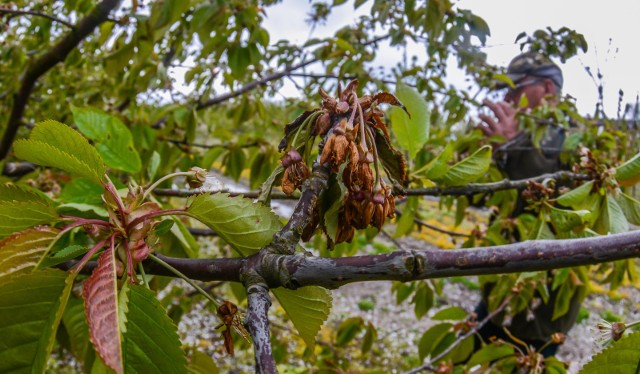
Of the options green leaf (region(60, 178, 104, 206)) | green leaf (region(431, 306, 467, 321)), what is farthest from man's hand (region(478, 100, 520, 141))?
green leaf (region(60, 178, 104, 206))

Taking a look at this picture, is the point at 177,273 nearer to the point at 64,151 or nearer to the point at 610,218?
the point at 64,151

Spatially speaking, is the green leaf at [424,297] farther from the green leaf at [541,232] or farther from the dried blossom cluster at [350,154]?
the dried blossom cluster at [350,154]

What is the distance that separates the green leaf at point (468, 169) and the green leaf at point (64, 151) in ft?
2.36

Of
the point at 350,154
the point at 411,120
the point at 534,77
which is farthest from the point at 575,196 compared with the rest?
the point at 534,77

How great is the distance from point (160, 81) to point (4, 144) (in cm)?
66

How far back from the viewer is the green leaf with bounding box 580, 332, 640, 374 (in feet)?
1.72

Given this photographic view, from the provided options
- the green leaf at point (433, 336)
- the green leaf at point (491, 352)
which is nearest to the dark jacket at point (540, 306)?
the green leaf at point (433, 336)

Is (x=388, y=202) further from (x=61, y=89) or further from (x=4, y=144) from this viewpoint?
(x=61, y=89)

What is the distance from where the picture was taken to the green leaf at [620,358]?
525mm

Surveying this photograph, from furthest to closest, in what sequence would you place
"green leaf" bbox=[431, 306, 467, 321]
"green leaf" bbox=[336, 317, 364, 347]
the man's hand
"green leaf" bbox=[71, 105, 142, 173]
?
the man's hand, "green leaf" bbox=[336, 317, 364, 347], "green leaf" bbox=[431, 306, 467, 321], "green leaf" bbox=[71, 105, 142, 173]

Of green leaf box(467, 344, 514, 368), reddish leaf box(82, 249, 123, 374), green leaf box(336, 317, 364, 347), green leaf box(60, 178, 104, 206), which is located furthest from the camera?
green leaf box(336, 317, 364, 347)

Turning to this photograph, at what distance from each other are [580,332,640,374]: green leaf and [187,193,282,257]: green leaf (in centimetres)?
38

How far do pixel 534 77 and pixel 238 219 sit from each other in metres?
2.69

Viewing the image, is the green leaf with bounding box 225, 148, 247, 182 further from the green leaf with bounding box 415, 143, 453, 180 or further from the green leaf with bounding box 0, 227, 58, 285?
the green leaf with bounding box 0, 227, 58, 285
